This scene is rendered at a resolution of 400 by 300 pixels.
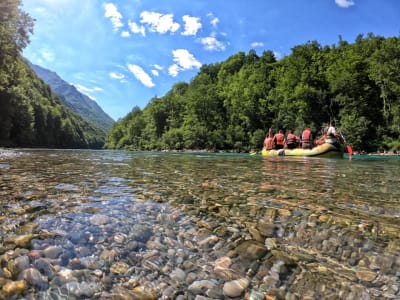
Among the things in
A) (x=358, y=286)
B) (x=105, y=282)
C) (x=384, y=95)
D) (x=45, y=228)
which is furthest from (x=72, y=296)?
(x=384, y=95)

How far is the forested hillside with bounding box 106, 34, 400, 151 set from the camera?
46750 mm

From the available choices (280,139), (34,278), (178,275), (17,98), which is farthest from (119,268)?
(17,98)

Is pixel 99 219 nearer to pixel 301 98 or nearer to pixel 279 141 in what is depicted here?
pixel 279 141

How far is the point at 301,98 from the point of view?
176 ft

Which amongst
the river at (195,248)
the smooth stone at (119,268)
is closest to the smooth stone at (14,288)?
the river at (195,248)

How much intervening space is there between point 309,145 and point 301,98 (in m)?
34.5

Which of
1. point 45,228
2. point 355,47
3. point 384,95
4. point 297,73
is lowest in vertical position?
point 45,228

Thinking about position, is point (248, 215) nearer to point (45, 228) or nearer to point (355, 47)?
point (45, 228)

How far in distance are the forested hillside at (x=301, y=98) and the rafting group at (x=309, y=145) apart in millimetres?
25897

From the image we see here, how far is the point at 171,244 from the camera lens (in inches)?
98.8

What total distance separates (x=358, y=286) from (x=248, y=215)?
5.25 feet

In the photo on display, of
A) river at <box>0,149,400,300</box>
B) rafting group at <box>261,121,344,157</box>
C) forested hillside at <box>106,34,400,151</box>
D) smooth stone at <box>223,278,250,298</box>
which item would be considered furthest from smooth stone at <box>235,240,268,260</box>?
forested hillside at <box>106,34,400,151</box>

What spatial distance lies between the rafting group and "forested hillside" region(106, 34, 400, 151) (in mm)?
25897

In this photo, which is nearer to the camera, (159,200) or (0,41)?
(159,200)
